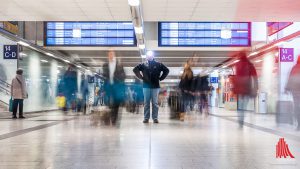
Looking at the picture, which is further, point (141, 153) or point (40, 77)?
point (40, 77)

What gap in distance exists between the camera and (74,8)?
12672mm

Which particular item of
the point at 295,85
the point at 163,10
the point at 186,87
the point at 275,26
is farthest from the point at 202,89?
the point at 275,26

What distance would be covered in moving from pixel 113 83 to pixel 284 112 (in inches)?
175

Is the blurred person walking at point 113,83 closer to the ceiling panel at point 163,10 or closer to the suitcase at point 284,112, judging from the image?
the ceiling panel at point 163,10

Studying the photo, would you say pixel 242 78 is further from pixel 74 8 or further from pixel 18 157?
pixel 74 8

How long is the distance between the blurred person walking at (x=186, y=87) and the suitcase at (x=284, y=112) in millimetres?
2435

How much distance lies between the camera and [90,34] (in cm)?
1884

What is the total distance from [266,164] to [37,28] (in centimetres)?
1845

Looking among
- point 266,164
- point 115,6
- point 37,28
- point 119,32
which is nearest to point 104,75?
point 115,6

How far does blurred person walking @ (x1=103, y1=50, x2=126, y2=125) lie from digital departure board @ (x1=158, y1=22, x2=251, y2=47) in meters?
9.90

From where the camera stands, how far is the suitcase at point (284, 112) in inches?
384

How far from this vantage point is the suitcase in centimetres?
974

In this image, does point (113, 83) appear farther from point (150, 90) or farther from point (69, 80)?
point (69, 80)

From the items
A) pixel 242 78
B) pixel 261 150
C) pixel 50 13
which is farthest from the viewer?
pixel 50 13
